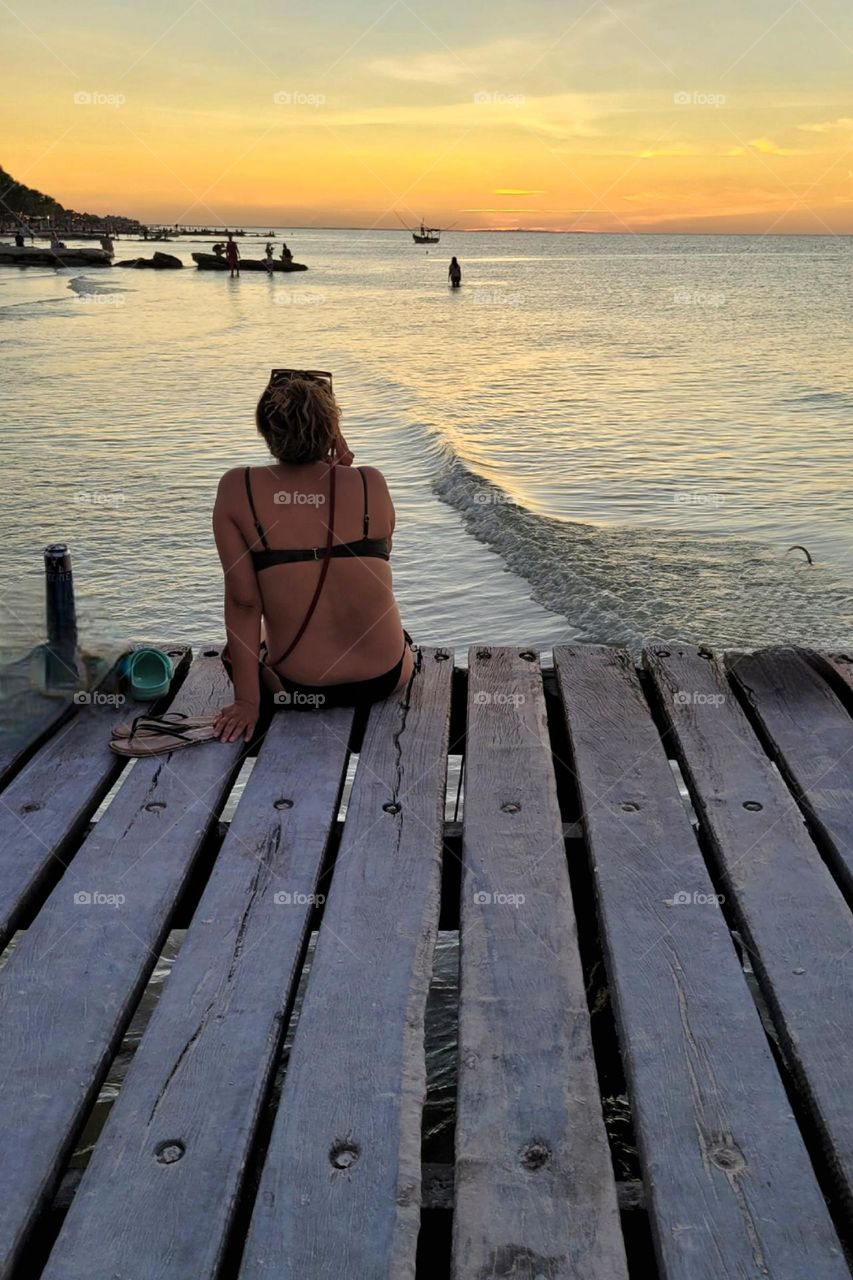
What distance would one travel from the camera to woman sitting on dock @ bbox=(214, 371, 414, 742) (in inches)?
147

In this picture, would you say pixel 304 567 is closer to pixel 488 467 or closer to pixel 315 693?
pixel 315 693

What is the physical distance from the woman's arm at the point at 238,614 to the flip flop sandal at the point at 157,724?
0.09 meters

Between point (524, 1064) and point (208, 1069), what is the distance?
654 millimetres

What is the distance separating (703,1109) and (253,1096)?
887 millimetres

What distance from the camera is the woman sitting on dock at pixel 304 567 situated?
3729mm

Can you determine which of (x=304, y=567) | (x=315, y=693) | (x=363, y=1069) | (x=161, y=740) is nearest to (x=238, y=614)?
(x=304, y=567)

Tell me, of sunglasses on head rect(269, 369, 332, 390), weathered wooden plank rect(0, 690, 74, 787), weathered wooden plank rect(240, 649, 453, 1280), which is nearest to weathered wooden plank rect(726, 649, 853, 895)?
weathered wooden plank rect(240, 649, 453, 1280)

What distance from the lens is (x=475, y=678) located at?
4242mm

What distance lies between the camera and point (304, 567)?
151 inches

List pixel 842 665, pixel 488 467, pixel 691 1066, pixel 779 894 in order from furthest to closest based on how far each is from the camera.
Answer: pixel 488 467 → pixel 842 665 → pixel 779 894 → pixel 691 1066

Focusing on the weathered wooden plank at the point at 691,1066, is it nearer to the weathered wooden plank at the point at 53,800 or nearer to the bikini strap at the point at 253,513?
the bikini strap at the point at 253,513

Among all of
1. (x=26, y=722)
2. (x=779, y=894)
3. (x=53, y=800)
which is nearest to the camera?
(x=779, y=894)

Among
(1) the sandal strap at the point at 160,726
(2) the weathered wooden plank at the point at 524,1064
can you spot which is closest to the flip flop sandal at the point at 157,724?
(1) the sandal strap at the point at 160,726

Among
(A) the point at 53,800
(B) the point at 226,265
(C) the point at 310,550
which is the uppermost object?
(C) the point at 310,550
